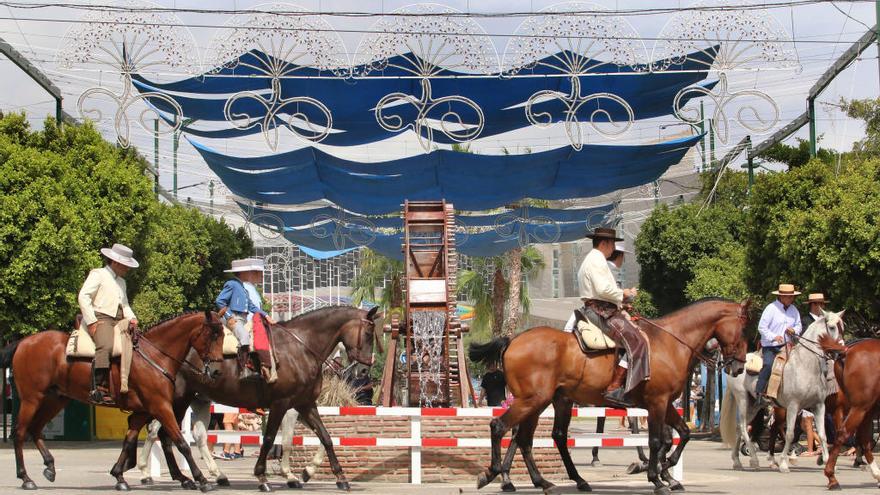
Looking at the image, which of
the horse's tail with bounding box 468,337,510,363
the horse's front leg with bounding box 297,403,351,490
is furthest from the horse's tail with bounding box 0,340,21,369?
the horse's tail with bounding box 468,337,510,363

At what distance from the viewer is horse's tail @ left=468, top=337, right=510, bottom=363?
1352 cm

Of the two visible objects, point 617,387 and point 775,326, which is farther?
point 775,326

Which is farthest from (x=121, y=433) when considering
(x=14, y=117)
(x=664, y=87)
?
(x=664, y=87)

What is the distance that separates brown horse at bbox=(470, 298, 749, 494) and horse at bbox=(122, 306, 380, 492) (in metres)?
1.81

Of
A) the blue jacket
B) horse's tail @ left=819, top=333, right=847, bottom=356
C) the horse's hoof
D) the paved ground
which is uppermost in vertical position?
the blue jacket

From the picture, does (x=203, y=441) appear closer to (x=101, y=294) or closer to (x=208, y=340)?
(x=208, y=340)

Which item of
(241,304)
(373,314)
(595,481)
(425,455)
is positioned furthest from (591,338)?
(241,304)

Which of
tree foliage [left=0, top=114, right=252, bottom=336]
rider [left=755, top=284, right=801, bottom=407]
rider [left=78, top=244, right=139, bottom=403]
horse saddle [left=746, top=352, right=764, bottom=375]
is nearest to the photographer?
rider [left=78, top=244, right=139, bottom=403]

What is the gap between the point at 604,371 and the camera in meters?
12.4

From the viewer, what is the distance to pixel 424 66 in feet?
80.3

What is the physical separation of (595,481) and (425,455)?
6.90 feet

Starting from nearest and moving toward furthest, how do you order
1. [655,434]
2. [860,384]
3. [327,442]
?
[655,434] < [327,442] < [860,384]

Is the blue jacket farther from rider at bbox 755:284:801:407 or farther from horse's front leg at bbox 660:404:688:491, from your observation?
rider at bbox 755:284:801:407

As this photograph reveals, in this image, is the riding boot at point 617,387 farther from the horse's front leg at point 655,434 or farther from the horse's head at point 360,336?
the horse's head at point 360,336
